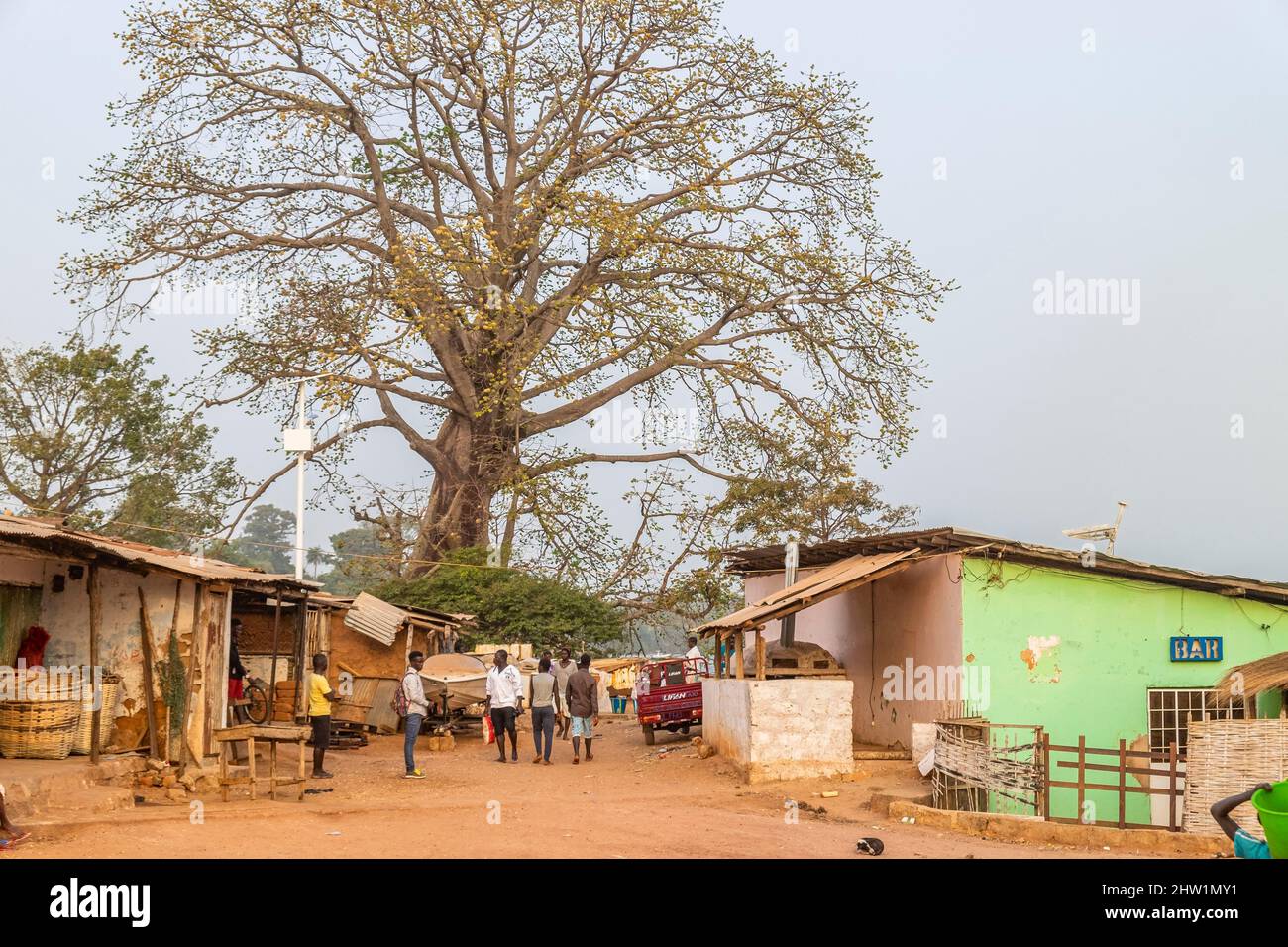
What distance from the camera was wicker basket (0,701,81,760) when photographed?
1319 cm

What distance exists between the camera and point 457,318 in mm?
25375

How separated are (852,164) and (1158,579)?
13771 millimetres

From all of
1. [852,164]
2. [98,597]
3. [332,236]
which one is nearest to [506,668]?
[98,597]

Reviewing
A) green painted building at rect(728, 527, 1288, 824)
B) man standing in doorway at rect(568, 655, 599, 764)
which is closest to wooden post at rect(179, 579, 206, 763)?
man standing in doorway at rect(568, 655, 599, 764)

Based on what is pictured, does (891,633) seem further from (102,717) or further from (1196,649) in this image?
(102,717)

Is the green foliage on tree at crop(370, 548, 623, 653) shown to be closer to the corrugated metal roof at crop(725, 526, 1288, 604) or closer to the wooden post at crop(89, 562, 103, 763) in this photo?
the corrugated metal roof at crop(725, 526, 1288, 604)

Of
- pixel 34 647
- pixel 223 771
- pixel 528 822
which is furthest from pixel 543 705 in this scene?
pixel 34 647

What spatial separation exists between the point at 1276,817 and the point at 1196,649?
41.2 ft

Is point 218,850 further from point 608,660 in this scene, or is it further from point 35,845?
point 608,660

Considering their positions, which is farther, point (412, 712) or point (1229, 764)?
point (412, 712)

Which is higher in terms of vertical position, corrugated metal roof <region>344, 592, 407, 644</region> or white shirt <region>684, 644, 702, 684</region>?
corrugated metal roof <region>344, 592, 407, 644</region>

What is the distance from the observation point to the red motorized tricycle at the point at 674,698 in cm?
2152

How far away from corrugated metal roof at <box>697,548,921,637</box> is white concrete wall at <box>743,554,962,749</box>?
0.68 meters

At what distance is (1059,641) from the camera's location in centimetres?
1698
